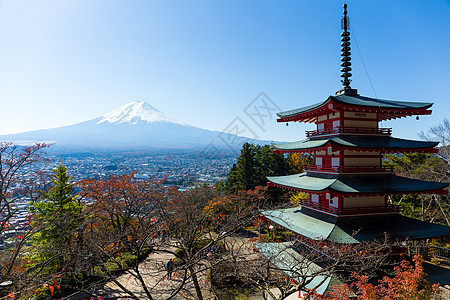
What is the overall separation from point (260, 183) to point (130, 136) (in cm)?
9260

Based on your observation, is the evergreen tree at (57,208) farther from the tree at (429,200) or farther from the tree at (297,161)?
the tree at (297,161)

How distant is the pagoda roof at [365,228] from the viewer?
8195mm

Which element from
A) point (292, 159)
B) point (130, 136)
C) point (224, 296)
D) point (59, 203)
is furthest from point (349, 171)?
point (130, 136)

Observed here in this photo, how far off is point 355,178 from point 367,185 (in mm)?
526

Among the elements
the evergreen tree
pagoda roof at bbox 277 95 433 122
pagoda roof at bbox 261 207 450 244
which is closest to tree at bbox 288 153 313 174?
pagoda roof at bbox 277 95 433 122

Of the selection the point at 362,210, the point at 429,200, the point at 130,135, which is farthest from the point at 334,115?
the point at 130,135

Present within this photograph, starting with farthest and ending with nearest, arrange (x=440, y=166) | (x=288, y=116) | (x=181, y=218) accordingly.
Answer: (x=440, y=166)
(x=181, y=218)
(x=288, y=116)

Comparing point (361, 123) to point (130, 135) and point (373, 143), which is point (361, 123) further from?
point (130, 135)

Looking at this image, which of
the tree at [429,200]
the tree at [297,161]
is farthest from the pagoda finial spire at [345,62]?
the tree at [297,161]

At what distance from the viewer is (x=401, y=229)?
28.3 feet

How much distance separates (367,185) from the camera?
358 inches

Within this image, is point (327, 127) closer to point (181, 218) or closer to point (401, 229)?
point (401, 229)

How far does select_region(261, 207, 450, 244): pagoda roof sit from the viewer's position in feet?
26.9

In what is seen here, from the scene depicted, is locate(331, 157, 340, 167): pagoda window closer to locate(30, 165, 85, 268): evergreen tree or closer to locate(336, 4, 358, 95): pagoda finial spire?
locate(336, 4, 358, 95): pagoda finial spire
